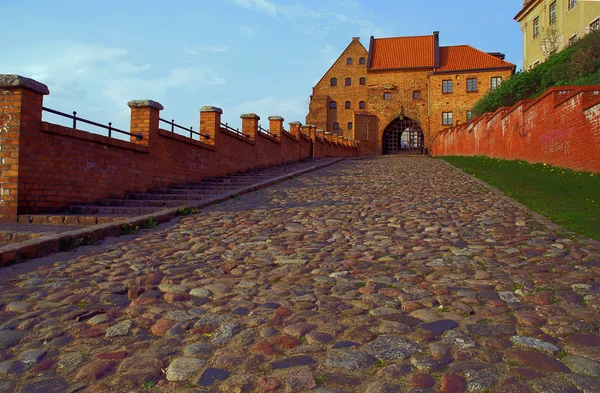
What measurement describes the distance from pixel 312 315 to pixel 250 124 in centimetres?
1518

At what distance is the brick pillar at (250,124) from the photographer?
17.7 metres

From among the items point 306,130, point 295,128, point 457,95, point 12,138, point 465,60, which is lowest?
point 12,138

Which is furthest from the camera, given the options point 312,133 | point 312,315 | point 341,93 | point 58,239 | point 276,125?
point 341,93

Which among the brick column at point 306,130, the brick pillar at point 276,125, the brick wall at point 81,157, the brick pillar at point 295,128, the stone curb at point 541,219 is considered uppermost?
the brick column at point 306,130

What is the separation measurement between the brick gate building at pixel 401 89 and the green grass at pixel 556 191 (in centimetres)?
3279

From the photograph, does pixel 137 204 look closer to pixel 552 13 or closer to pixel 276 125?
pixel 276 125

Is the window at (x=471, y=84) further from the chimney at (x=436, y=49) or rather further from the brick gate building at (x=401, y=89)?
the chimney at (x=436, y=49)

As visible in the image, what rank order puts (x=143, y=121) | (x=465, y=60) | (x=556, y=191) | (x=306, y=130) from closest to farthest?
1. (x=556, y=191)
2. (x=143, y=121)
3. (x=306, y=130)
4. (x=465, y=60)

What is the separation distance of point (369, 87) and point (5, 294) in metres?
50.7

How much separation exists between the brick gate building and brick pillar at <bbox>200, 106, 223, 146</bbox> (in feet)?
119

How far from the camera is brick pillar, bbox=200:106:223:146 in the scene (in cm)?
1420

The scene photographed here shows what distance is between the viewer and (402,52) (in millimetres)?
51906

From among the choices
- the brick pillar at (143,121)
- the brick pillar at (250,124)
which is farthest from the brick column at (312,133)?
the brick pillar at (143,121)

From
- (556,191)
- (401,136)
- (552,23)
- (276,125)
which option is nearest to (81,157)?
(556,191)
